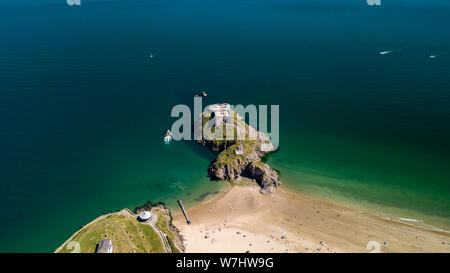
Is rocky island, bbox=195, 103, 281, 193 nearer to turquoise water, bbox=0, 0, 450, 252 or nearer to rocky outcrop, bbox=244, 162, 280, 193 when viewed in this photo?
rocky outcrop, bbox=244, 162, 280, 193

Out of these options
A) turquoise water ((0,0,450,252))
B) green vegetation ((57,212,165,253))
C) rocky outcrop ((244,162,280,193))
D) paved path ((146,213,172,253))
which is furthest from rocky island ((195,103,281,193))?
green vegetation ((57,212,165,253))

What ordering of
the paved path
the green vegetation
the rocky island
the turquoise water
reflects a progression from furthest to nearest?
1. the rocky island
2. the turquoise water
3. the paved path
4. the green vegetation

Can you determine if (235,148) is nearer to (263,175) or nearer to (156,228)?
(263,175)

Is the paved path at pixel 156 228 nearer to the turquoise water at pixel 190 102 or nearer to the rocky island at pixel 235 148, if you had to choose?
the turquoise water at pixel 190 102

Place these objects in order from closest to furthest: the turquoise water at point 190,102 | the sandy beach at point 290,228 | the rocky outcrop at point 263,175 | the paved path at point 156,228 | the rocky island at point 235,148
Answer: the paved path at point 156,228 < the sandy beach at point 290,228 < the turquoise water at point 190,102 < the rocky outcrop at point 263,175 < the rocky island at point 235,148

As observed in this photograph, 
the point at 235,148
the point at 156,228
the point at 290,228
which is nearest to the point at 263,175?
the point at 235,148

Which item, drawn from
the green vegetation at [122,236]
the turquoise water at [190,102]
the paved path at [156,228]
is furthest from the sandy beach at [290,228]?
the green vegetation at [122,236]
